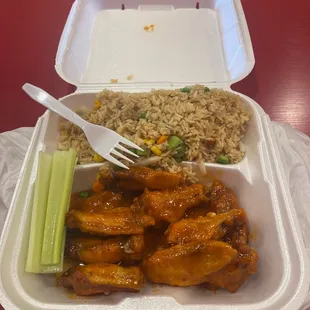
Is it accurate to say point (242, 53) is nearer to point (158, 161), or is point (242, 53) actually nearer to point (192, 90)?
point (192, 90)

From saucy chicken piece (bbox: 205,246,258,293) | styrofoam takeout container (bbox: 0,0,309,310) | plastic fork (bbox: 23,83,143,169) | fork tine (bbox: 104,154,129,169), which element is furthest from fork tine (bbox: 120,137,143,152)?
saucy chicken piece (bbox: 205,246,258,293)

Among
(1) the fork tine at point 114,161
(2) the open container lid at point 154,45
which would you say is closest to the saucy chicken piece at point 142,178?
(1) the fork tine at point 114,161

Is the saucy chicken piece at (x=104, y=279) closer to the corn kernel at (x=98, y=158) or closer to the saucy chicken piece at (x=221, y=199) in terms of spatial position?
the saucy chicken piece at (x=221, y=199)

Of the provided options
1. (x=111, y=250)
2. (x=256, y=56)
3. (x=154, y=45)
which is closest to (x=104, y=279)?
(x=111, y=250)

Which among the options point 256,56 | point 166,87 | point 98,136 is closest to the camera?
point 98,136

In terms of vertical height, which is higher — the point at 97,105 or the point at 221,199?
the point at 97,105

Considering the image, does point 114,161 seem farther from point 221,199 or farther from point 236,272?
point 236,272
